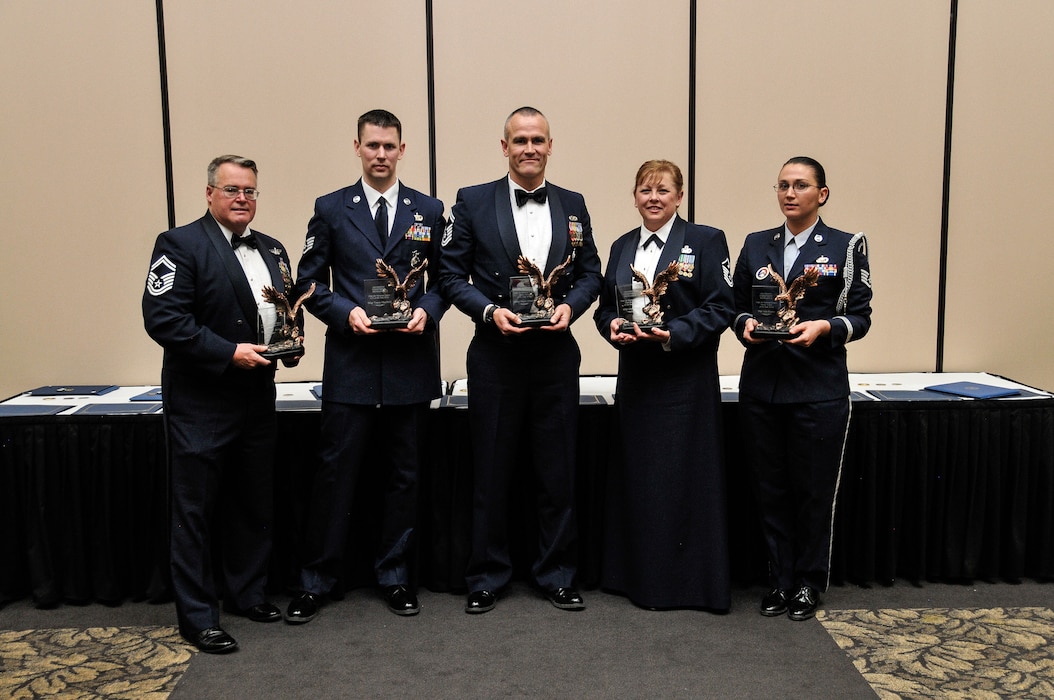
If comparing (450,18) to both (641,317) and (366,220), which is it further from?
(641,317)

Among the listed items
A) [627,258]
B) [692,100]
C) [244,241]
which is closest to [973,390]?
[627,258]

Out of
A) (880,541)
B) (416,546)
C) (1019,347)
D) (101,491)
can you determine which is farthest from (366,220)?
(1019,347)

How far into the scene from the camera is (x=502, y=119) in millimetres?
4078

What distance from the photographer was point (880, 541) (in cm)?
348

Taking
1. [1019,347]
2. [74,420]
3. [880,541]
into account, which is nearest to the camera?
[74,420]

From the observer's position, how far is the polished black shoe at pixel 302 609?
3084 millimetres

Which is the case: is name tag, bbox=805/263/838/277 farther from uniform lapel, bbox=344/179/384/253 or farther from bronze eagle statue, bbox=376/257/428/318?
uniform lapel, bbox=344/179/384/253

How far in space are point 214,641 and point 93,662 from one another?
38cm

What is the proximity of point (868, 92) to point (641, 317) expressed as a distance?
1944mm

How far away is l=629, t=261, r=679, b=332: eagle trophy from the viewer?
3.03 m

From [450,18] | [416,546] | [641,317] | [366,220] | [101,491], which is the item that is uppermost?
[450,18]

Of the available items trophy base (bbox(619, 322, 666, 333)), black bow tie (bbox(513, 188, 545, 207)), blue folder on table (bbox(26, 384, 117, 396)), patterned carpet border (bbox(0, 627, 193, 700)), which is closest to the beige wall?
blue folder on table (bbox(26, 384, 117, 396))

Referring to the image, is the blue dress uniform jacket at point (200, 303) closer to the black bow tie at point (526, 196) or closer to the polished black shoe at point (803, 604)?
the black bow tie at point (526, 196)

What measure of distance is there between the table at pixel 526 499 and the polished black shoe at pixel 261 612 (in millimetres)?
232
